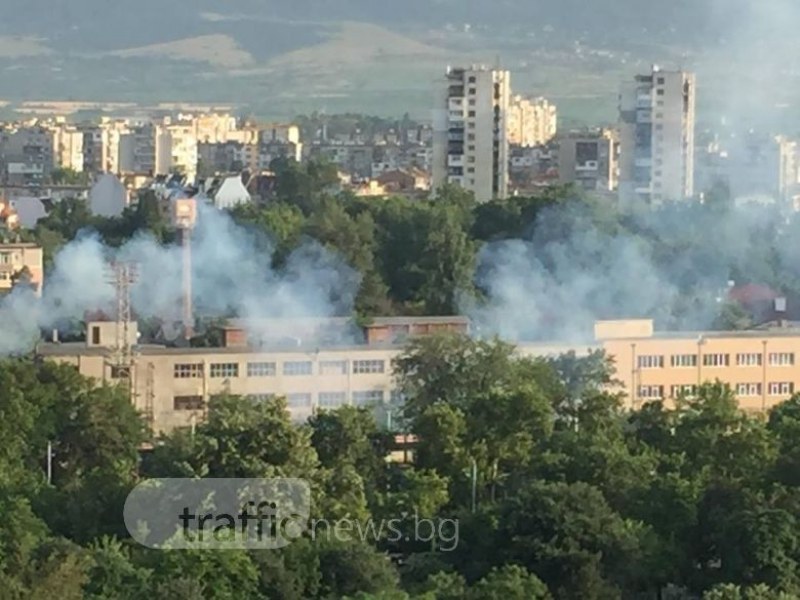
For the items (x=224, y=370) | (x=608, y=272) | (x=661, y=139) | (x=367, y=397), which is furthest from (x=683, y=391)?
(x=661, y=139)

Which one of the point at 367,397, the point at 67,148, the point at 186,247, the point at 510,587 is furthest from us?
the point at 67,148

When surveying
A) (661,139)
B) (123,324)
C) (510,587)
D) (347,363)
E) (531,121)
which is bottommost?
(510,587)

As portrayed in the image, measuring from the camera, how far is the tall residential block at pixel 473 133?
76.5 ft

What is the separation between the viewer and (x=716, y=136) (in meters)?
30.9

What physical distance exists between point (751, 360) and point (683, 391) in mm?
797

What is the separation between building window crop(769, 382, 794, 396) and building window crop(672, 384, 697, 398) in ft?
1.41

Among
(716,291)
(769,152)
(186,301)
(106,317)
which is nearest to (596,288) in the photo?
(716,291)

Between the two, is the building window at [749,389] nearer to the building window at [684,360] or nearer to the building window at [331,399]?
the building window at [684,360]

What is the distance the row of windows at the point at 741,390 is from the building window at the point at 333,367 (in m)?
1.38

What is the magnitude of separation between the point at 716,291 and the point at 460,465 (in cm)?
625

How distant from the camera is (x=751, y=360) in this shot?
12461 millimetres

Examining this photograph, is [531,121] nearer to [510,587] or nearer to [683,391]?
[683,391]

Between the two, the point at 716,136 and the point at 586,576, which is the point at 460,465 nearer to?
the point at 586,576

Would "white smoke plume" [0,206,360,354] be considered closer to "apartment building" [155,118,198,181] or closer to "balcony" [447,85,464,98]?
"balcony" [447,85,464,98]
